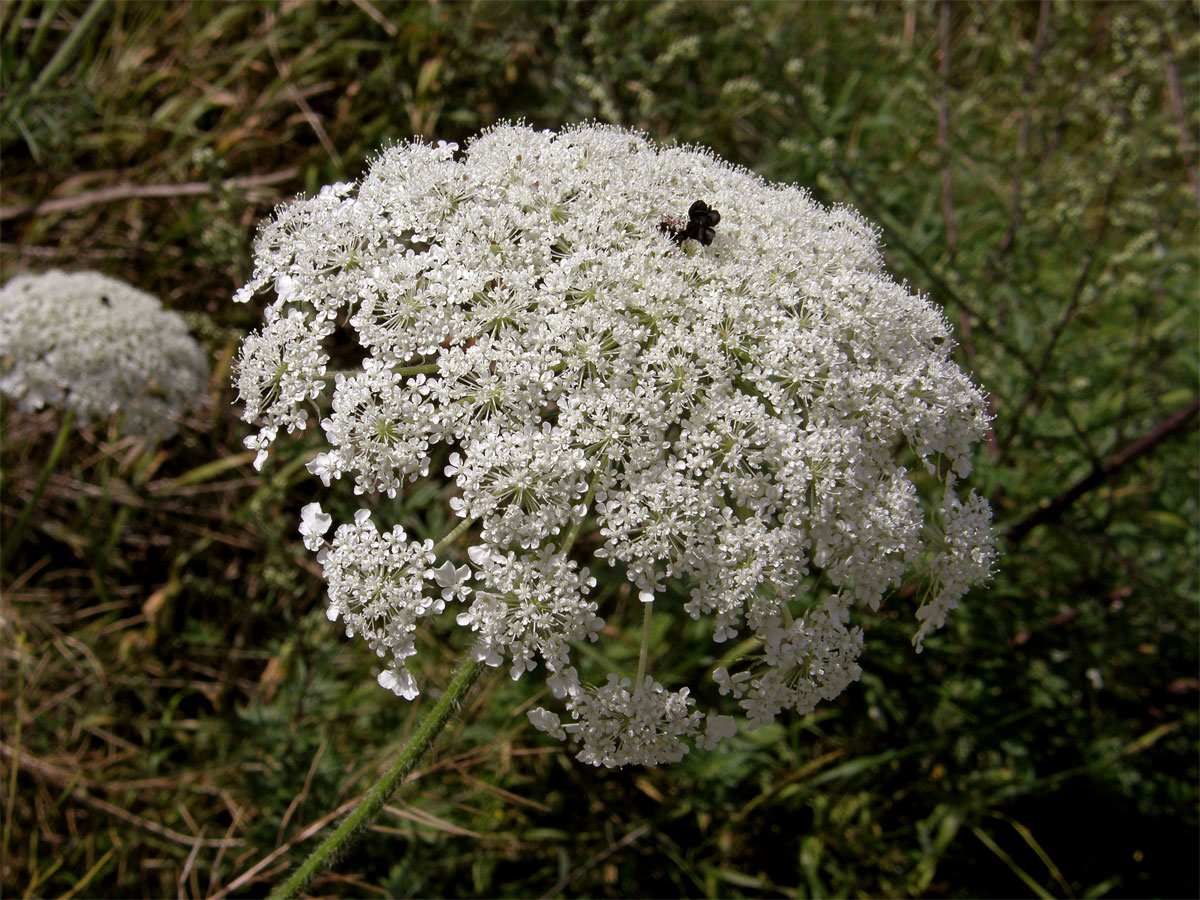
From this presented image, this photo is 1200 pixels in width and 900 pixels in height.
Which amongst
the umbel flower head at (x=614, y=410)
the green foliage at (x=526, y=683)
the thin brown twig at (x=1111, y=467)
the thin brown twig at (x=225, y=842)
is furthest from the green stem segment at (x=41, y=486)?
the thin brown twig at (x=1111, y=467)

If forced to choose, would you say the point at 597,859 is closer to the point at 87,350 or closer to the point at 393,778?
the point at 393,778

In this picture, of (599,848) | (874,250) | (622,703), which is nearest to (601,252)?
(874,250)

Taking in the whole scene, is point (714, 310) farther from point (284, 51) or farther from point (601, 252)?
point (284, 51)


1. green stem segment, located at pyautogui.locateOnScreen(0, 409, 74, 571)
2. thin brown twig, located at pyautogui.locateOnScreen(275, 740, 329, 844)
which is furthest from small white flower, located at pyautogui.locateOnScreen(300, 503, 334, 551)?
green stem segment, located at pyautogui.locateOnScreen(0, 409, 74, 571)

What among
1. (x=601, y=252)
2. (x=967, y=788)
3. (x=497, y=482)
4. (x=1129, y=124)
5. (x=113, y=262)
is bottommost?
(x=113, y=262)

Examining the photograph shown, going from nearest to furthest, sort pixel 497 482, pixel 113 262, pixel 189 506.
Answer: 1. pixel 497 482
2. pixel 189 506
3. pixel 113 262

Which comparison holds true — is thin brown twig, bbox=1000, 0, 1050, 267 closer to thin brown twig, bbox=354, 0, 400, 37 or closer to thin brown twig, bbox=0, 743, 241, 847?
thin brown twig, bbox=354, 0, 400, 37
